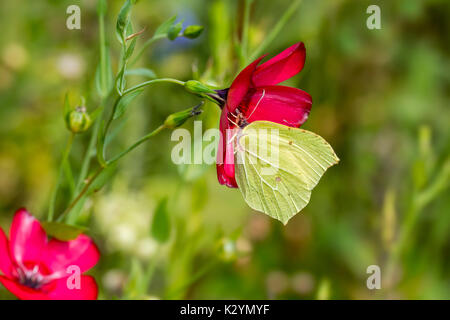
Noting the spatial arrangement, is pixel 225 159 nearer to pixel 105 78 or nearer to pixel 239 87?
pixel 239 87

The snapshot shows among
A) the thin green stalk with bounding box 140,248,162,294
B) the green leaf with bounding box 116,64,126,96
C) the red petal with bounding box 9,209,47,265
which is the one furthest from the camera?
the thin green stalk with bounding box 140,248,162,294

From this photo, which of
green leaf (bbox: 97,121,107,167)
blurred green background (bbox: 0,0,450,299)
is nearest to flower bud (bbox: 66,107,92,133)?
green leaf (bbox: 97,121,107,167)

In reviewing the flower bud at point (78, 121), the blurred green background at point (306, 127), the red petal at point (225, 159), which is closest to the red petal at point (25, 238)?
the flower bud at point (78, 121)

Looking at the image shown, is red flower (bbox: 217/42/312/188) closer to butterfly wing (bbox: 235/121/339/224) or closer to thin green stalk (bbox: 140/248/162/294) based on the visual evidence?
butterfly wing (bbox: 235/121/339/224)

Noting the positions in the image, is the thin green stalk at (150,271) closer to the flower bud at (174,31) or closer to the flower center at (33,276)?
the flower center at (33,276)

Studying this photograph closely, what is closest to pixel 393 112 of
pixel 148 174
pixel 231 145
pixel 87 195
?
pixel 148 174
